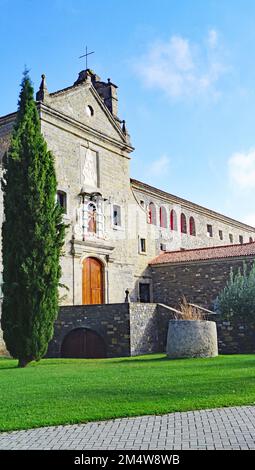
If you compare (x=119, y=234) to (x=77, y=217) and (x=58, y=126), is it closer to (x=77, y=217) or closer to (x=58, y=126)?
(x=77, y=217)

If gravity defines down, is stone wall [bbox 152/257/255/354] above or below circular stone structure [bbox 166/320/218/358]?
above

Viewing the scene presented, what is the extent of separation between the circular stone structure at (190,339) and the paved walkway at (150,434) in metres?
9.01

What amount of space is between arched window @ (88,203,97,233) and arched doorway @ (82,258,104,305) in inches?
61.5

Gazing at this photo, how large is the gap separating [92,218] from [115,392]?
645 inches

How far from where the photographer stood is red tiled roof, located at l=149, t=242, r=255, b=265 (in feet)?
82.9

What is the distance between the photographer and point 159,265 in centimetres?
2817

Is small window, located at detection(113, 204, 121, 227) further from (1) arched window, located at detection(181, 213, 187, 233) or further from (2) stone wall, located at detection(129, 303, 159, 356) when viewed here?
(1) arched window, located at detection(181, 213, 187, 233)

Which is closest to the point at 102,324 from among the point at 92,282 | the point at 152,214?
the point at 92,282

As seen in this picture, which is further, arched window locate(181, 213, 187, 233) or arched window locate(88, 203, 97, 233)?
arched window locate(181, 213, 187, 233)

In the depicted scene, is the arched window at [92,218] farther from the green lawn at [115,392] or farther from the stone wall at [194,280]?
the green lawn at [115,392]

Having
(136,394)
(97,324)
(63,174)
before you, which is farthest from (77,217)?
(136,394)

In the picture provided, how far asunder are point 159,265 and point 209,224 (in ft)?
39.2

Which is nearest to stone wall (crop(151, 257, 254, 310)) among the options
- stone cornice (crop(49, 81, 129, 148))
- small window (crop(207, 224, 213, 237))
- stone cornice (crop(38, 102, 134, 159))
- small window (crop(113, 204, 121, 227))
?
small window (crop(113, 204, 121, 227))

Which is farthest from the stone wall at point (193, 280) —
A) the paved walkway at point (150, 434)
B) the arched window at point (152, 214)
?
the paved walkway at point (150, 434)
